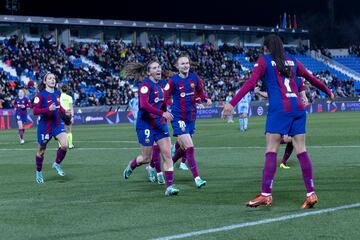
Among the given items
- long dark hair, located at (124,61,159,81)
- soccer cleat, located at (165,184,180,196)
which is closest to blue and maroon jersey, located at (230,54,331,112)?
soccer cleat, located at (165,184,180,196)

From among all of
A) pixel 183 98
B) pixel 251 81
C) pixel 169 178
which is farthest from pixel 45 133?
pixel 251 81

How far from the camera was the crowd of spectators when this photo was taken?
5081 cm

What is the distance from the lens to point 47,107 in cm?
1488

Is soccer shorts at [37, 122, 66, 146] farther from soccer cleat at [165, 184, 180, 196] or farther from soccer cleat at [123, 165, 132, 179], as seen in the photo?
soccer cleat at [165, 184, 180, 196]

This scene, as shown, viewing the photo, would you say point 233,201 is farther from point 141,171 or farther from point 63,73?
point 63,73

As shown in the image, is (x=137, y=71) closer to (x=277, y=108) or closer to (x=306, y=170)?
(x=277, y=108)

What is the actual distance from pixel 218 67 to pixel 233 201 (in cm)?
5651

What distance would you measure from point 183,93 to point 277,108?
12.4 ft

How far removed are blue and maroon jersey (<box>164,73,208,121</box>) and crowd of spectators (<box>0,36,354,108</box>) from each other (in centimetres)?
3121

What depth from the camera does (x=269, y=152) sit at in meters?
9.80

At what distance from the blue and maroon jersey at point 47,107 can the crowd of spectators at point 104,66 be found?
1138 inches

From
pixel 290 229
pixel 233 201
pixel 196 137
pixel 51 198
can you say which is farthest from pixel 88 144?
pixel 290 229

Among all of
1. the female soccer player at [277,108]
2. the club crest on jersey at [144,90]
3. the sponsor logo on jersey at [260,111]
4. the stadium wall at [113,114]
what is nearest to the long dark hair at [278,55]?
the female soccer player at [277,108]

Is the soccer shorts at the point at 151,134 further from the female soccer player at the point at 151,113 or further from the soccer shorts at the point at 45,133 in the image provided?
the soccer shorts at the point at 45,133
